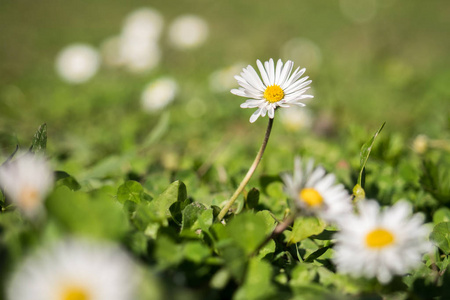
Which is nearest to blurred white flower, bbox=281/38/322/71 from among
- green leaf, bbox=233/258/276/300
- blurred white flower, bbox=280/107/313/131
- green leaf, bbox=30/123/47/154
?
blurred white flower, bbox=280/107/313/131

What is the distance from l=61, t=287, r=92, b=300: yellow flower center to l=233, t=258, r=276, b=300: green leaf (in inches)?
9.0

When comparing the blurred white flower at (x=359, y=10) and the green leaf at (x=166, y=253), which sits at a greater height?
the blurred white flower at (x=359, y=10)

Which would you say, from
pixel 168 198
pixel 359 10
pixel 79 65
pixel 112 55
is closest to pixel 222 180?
pixel 168 198

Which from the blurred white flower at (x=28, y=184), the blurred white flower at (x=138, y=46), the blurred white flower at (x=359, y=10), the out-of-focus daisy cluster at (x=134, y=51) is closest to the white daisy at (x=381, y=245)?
the blurred white flower at (x=28, y=184)

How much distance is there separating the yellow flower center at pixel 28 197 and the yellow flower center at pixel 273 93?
1.53ft

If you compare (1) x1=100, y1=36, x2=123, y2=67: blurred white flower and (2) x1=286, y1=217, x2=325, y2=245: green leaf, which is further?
(1) x1=100, y1=36, x2=123, y2=67: blurred white flower

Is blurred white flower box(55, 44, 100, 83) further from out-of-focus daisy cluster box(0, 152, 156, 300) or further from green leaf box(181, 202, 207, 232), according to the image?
out-of-focus daisy cluster box(0, 152, 156, 300)

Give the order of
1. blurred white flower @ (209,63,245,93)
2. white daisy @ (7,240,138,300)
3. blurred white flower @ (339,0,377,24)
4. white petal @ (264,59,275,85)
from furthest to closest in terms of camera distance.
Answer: blurred white flower @ (339,0,377,24), blurred white flower @ (209,63,245,93), white petal @ (264,59,275,85), white daisy @ (7,240,138,300)

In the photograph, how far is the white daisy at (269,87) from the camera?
771mm

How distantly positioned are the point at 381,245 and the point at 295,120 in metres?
1.66

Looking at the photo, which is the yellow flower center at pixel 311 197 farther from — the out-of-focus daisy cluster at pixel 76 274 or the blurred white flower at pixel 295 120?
Answer: the blurred white flower at pixel 295 120

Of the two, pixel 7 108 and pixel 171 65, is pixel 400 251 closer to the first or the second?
pixel 7 108

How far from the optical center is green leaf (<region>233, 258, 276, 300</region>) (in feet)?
1.87

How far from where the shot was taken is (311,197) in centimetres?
66
